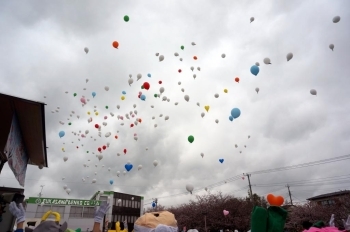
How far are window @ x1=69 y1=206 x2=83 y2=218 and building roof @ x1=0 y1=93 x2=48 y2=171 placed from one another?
3579 cm

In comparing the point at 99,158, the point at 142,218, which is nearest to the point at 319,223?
the point at 142,218

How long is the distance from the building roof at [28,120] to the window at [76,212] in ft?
117

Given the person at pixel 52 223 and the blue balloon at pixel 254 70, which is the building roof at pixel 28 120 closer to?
the person at pixel 52 223

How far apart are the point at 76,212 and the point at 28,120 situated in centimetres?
3840

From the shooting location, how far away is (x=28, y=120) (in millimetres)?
4652

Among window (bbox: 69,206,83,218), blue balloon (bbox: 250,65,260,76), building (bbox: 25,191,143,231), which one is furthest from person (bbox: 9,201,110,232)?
window (bbox: 69,206,83,218)

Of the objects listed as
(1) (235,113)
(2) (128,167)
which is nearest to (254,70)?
(1) (235,113)

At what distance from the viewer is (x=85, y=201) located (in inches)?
1539

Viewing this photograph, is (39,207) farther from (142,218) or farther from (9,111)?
(142,218)

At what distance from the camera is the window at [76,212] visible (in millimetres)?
37291

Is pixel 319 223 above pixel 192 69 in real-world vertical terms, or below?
below

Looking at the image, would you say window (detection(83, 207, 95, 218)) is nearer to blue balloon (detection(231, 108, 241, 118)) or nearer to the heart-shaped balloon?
blue balloon (detection(231, 108, 241, 118))

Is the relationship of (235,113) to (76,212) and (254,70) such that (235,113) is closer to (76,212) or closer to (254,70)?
(254,70)

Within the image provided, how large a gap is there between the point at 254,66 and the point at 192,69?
289 centimetres
